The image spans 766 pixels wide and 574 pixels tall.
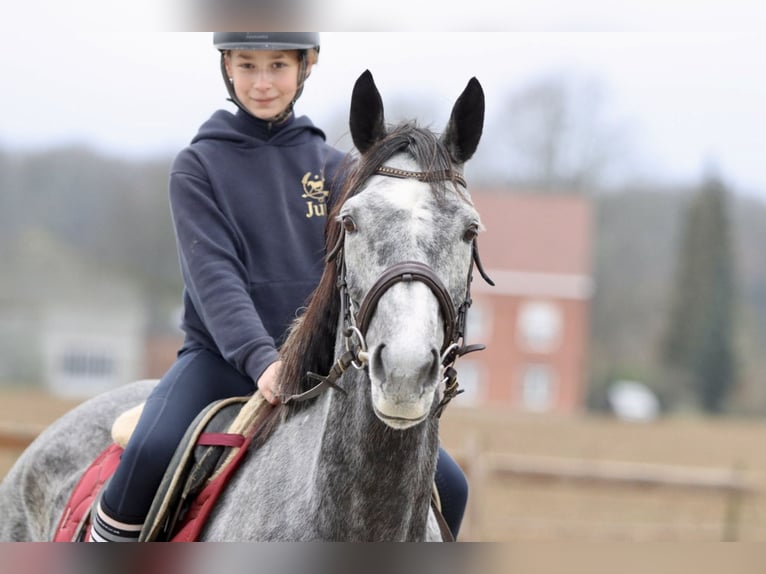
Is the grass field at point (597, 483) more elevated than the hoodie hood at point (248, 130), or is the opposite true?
the hoodie hood at point (248, 130)

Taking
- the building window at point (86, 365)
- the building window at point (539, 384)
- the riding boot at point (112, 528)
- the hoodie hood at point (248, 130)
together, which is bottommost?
the building window at point (539, 384)

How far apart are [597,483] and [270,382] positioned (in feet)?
27.5

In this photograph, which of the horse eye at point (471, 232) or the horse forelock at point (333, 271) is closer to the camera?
the horse eye at point (471, 232)

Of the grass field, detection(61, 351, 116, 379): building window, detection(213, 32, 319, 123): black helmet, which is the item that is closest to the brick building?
the grass field

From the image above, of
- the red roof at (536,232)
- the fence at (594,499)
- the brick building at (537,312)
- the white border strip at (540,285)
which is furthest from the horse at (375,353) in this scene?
the white border strip at (540,285)

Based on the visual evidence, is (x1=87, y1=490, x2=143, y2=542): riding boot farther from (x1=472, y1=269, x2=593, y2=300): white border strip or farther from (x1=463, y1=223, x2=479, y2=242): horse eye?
(x1=472, y1=269, x2=593, y2=300): white border strip

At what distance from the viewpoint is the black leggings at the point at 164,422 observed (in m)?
3.40

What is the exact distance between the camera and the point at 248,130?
3.68m

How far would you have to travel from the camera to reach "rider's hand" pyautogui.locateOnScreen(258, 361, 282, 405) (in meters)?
3.22

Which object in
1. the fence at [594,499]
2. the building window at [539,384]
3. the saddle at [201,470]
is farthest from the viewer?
the building window at [539,384]

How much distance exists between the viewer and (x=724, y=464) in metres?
20.6

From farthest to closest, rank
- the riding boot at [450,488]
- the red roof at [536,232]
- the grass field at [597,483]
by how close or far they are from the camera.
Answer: the red roof at [536,232], the grass field at [597,483], the riding boot at [450,488]

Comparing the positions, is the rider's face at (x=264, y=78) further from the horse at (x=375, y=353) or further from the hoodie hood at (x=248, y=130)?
the horse at (x=375, y=353)

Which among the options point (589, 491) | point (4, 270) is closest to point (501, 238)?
point (4, 270)
